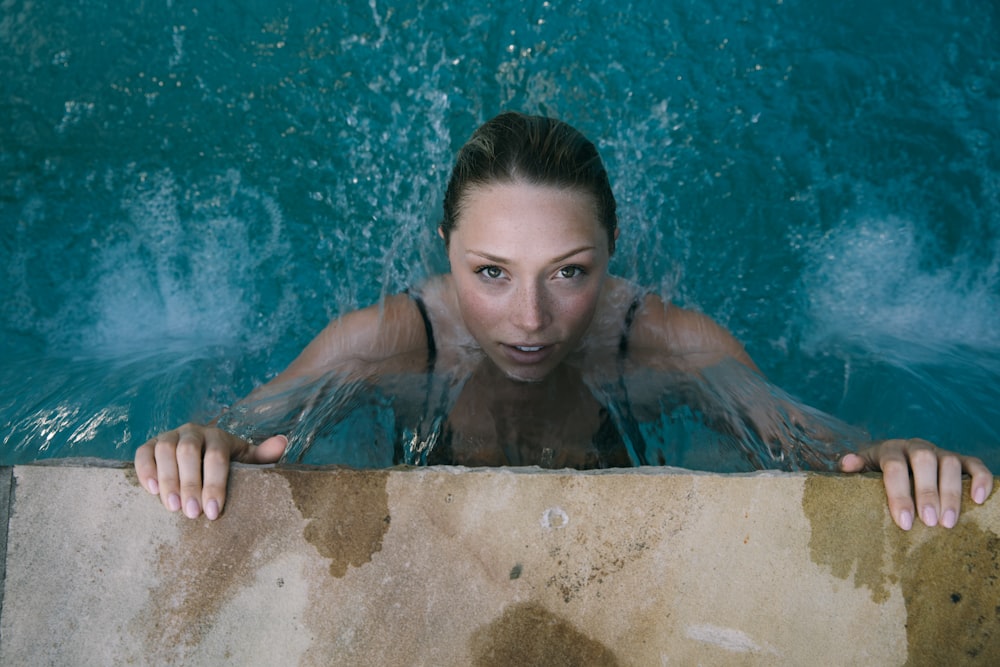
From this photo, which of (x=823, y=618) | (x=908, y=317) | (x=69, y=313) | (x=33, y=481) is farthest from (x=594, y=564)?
(x=69, y=313)

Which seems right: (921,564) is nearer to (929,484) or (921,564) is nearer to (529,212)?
(929,484)

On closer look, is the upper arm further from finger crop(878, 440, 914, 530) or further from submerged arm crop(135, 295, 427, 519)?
submerged arm crop(135, 295, 427, 519)

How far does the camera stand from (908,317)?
3.82 metres

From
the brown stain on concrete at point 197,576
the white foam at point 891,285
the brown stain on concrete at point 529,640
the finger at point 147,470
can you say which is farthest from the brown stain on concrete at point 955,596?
the white foam at point 891,285

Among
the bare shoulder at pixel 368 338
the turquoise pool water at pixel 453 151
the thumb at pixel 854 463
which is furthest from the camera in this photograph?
the turquoise pool water at pixel 453 151

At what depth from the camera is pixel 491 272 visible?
221cm

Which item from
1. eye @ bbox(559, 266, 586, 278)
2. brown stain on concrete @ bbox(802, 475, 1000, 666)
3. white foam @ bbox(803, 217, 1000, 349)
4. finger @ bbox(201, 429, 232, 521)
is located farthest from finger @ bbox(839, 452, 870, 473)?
white foam @ bbox(803, 217, 1000, 349)

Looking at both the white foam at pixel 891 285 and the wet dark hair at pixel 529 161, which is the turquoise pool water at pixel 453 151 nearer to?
the white foam at pixel 891 285

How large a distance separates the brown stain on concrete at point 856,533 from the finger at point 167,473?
143 centimetres

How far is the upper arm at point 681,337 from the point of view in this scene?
279cm

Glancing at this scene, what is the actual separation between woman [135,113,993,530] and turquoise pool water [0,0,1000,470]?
87 cm

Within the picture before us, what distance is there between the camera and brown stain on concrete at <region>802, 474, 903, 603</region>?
1.67m

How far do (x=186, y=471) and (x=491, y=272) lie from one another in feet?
3.33

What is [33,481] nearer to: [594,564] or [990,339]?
[594,564]
